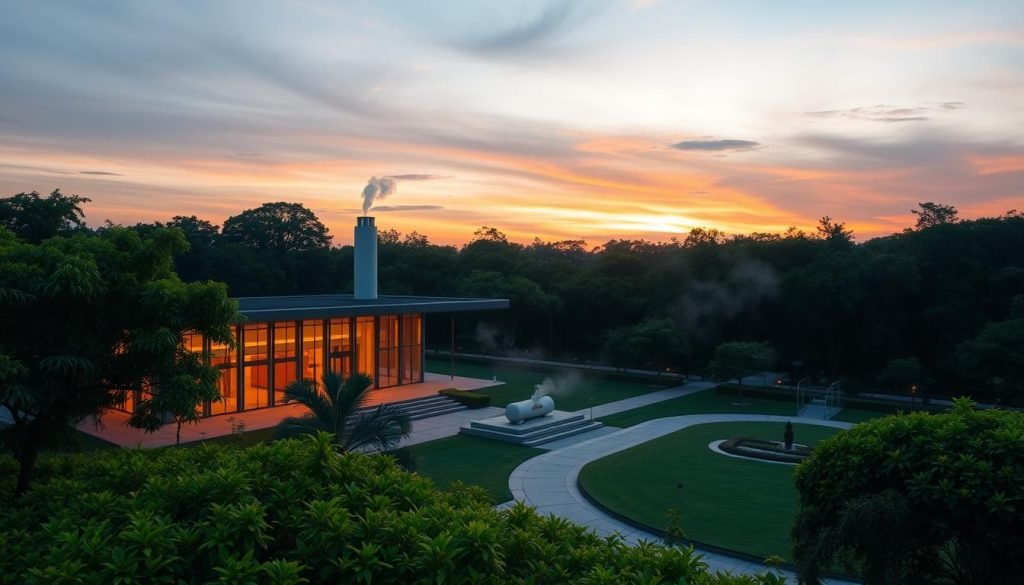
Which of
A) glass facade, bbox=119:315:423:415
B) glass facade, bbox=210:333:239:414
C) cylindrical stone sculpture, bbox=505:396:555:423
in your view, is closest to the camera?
cylindrical stone sculpture, bbox=505:396:555:423

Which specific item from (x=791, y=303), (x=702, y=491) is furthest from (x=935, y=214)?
(x=702, y=491)

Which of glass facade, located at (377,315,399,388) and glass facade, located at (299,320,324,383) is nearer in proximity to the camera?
glass facade, located at (299,320,324,383)

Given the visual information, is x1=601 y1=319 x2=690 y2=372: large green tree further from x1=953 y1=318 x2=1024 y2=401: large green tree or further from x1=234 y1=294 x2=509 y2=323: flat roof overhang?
x1=953 y1=318 x2=1024 y2=401: large green tree

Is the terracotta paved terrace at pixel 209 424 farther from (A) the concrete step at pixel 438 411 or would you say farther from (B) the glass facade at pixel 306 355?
(A) the concrete step at pixel 438 411

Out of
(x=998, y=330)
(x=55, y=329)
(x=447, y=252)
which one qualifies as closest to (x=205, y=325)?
(x=55, y=329)

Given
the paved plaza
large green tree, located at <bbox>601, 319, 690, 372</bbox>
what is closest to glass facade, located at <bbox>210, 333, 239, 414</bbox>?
the paved plaza

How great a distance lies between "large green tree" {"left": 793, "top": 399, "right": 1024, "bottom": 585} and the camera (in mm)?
8781

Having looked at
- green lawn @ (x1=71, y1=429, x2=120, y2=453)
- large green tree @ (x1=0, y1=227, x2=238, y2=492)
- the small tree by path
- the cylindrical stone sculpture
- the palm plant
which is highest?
large green tree @ (x1=0, y1=227, x2=238, y2=492)

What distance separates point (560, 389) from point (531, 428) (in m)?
12.1

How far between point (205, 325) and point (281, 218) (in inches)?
2862

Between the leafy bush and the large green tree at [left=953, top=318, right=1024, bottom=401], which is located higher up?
the large green tree at [left=953, top=318, right=1024, bottom=401]

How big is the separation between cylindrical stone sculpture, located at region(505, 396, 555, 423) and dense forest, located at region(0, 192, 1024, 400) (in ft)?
44.7

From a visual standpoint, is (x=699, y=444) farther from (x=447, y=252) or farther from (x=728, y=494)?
(x=447, y=252)

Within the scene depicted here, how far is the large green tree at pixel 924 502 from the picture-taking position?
8.78 meters
